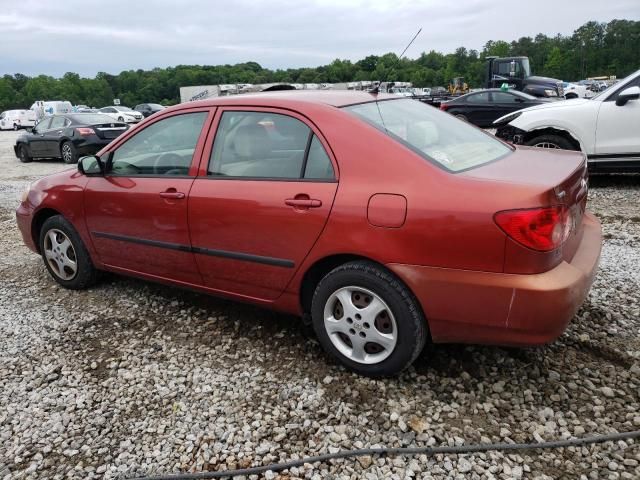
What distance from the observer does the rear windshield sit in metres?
Result: 2.81

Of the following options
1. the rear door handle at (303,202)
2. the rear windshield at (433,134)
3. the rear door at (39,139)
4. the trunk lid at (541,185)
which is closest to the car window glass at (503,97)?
the rear door at (39,139)

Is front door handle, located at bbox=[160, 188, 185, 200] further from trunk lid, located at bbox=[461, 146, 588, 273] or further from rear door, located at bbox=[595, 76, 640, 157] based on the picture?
rear door, located at bbox=[595, 76, 640, 157]

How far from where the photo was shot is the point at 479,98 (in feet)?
51.8

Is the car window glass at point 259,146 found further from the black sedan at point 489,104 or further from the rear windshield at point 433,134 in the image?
the black sedan at point 489,104

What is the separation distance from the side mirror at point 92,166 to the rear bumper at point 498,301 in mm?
2498

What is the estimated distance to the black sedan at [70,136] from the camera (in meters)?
13.8

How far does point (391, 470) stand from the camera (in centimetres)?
227

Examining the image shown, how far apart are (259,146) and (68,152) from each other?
1258 cm

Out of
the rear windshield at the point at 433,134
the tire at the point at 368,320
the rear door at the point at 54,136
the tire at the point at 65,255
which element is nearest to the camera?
the tire at the point at 368,320

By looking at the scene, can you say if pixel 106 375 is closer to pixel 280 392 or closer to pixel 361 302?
pixel 280 392

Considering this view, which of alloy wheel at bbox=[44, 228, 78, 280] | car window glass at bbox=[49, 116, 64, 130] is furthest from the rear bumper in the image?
car window glass at bbox=[49, 116, 64, 130]

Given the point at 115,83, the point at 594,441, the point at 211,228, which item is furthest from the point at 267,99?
the point at 115,83

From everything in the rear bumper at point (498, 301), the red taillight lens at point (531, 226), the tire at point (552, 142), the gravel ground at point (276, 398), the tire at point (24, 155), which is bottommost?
the gravel ground at point (276, 398)

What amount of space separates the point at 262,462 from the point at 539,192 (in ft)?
5.70
